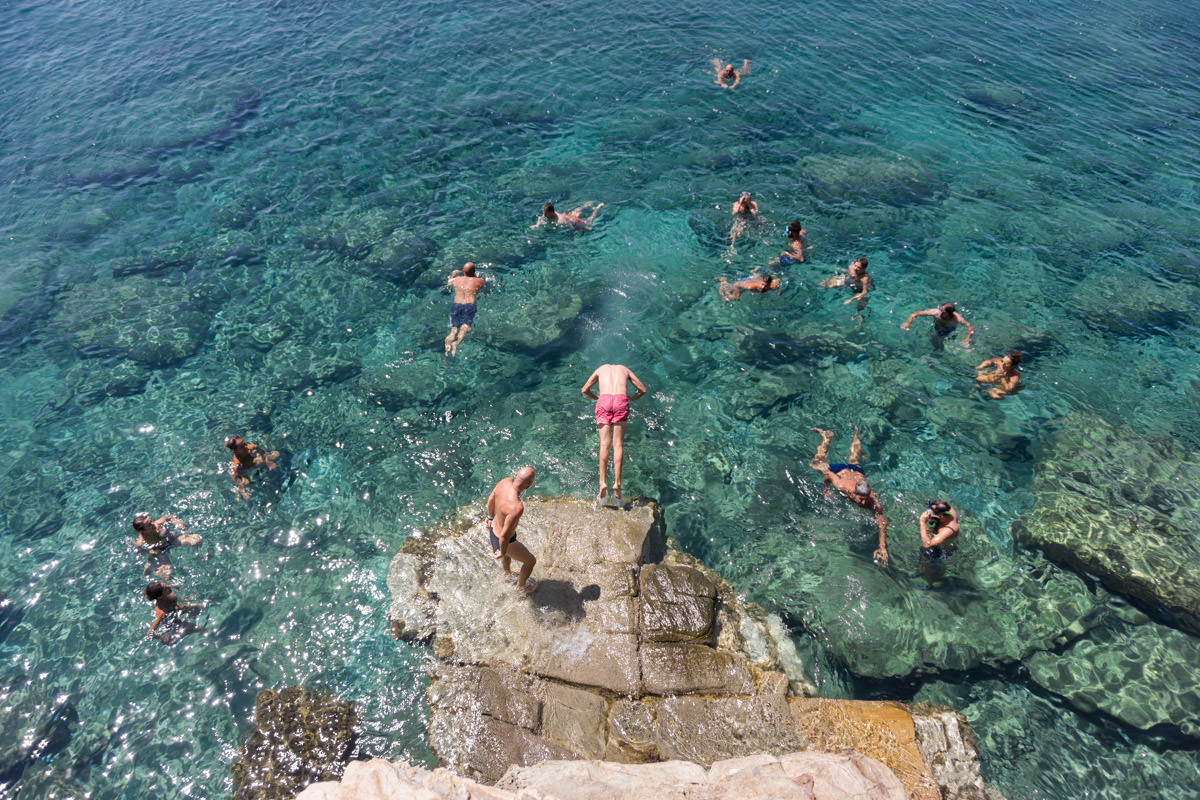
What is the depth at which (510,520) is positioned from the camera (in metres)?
8.19

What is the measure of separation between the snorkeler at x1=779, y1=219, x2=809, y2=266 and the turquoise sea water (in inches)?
27.0

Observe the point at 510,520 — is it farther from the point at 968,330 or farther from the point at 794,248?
the point at 968,330

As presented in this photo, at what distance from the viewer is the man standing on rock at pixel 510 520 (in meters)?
8.27

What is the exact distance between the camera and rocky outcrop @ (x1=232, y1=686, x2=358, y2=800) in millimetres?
8070

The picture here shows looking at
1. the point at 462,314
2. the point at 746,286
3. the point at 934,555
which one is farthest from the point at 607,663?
the point at 746,286

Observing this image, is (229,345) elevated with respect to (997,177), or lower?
lower

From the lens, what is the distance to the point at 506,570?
30.5ft

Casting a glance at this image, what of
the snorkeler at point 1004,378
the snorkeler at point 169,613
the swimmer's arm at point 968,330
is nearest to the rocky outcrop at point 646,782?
the snorkeler at point 169,613

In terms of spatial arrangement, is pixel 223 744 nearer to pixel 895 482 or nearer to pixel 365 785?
pixel 365 785

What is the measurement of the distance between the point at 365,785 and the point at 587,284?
41.1 feet

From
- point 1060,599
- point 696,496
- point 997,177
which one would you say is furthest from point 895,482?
point 997,177

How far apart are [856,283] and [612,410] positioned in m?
9.04

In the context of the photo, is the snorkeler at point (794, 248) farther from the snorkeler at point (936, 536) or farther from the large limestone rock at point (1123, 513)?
the snorkeler at point (936, 536)

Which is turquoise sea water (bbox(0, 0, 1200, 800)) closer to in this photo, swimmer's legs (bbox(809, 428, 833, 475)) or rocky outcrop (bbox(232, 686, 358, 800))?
rocky outcrop (bbox(232, 686, 358, 800))
